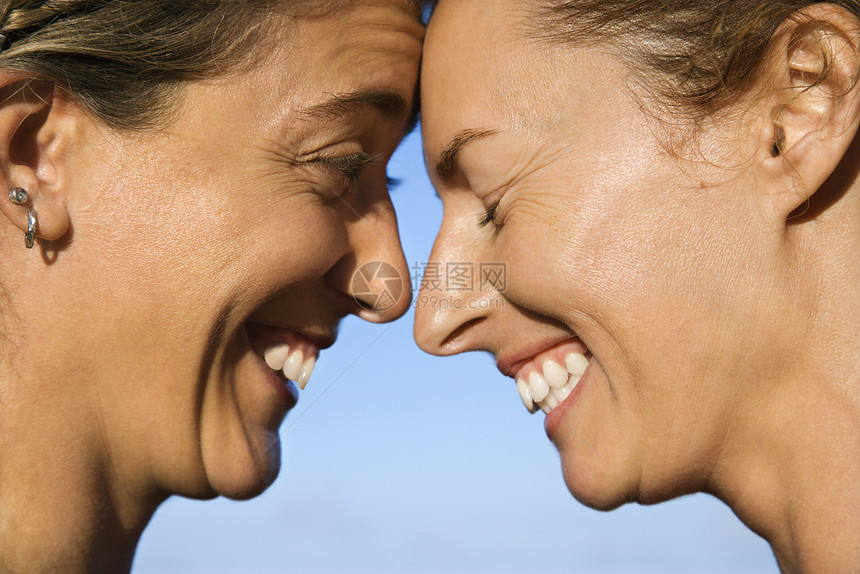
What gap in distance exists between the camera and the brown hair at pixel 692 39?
4.50 feet

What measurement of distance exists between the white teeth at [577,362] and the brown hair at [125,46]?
108 cm

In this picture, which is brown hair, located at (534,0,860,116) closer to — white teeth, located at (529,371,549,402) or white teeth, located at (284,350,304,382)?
white teeth, located at (529,371,549,402)

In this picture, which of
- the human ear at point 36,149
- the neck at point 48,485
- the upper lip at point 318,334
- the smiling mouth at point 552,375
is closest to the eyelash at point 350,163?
the upper lip at point 318,334

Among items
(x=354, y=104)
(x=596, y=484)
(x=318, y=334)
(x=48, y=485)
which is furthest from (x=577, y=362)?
(x=48, y=485)

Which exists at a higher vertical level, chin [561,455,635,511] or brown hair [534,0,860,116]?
brown hair [534,0,860,116]

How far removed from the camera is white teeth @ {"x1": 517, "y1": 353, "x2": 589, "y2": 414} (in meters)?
1.81

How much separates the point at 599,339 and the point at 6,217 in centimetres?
133

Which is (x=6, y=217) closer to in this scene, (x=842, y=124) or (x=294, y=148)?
(x=294, y=148)

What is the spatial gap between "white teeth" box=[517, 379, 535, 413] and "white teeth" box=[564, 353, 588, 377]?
20 cm

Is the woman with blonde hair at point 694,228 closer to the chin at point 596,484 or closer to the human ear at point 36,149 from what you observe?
the chin at point 596,484

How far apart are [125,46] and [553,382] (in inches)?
51.4

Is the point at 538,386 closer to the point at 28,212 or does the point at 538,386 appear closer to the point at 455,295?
the point at 455,295

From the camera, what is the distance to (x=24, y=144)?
4.91ft

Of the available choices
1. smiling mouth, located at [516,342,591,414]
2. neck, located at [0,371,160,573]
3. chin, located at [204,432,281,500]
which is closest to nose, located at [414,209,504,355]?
smiling mouth, located at [516,342,591,414]
